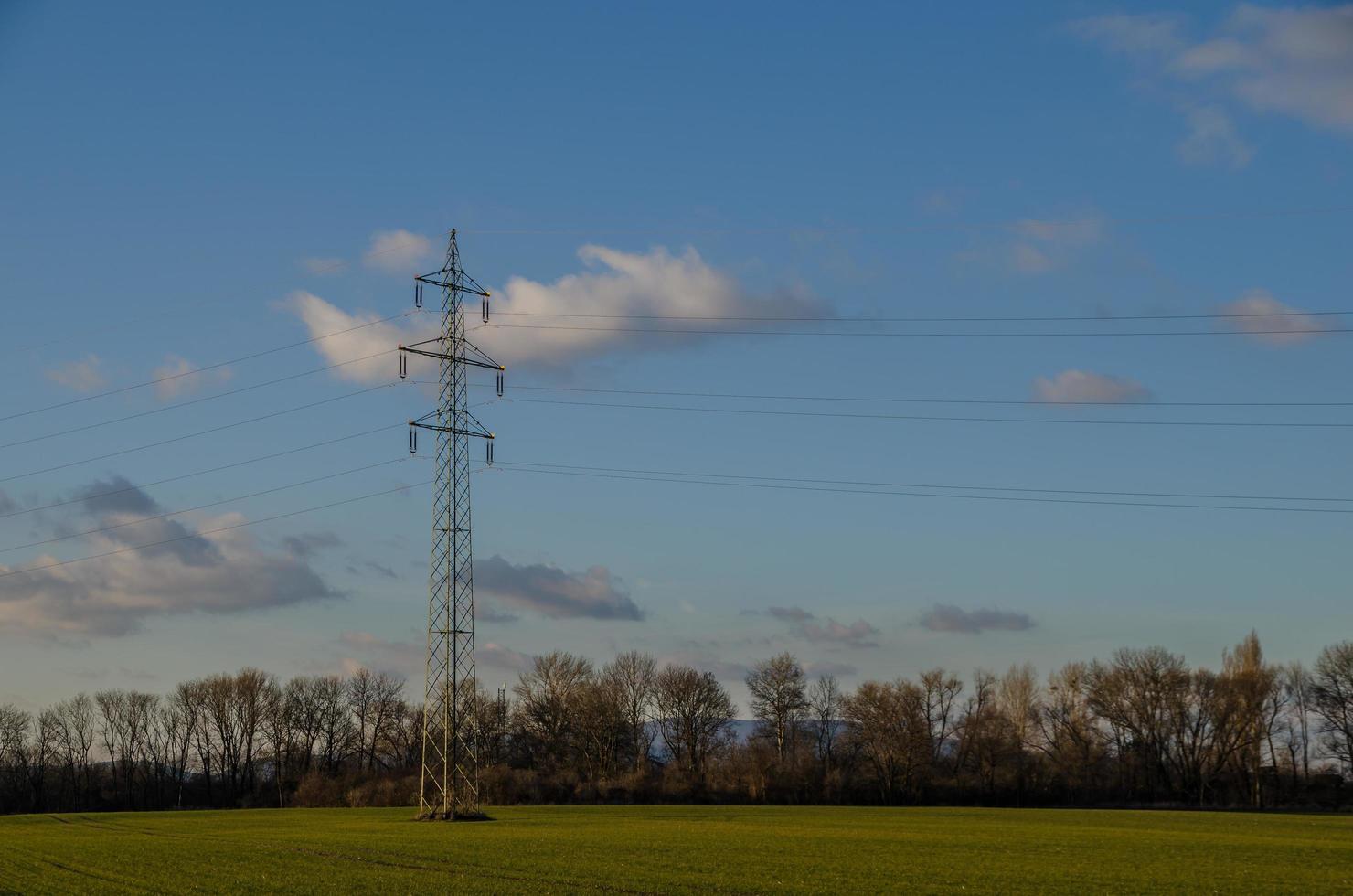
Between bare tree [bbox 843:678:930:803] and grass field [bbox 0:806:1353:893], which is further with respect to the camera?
bare tree [bbox 843:678:930:803]

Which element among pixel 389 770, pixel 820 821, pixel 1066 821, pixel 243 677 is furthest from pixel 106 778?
pixel 1066 821

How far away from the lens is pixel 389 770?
131 meters

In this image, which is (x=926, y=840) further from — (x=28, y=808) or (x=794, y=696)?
(x=28, y=808)

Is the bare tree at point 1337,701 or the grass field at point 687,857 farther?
the bare tree at point 1337,701

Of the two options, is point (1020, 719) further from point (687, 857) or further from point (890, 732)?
point (687, 857)

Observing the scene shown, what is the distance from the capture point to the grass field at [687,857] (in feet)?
116

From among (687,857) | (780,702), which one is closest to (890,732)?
(780,702)

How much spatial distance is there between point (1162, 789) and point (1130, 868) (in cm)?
8700

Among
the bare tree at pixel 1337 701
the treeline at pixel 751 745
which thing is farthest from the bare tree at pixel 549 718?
the bare tree at pixel 1337 701

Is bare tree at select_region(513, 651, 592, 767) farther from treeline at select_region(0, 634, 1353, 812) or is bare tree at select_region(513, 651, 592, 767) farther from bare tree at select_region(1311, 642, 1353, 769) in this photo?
bare tree at select_region(1311, 642, 1353, 769)

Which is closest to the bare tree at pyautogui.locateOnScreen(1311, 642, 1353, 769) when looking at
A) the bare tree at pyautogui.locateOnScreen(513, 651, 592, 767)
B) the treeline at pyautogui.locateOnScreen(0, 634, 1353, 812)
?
the treeline at pyautogui.locateOnScreen(0, 634, 1353, 812)

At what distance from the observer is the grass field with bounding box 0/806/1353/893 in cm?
3528

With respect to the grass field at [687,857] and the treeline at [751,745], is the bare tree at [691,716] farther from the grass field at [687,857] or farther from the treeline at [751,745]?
the grass field at [687,857]

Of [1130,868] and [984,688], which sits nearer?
[1130,868]
